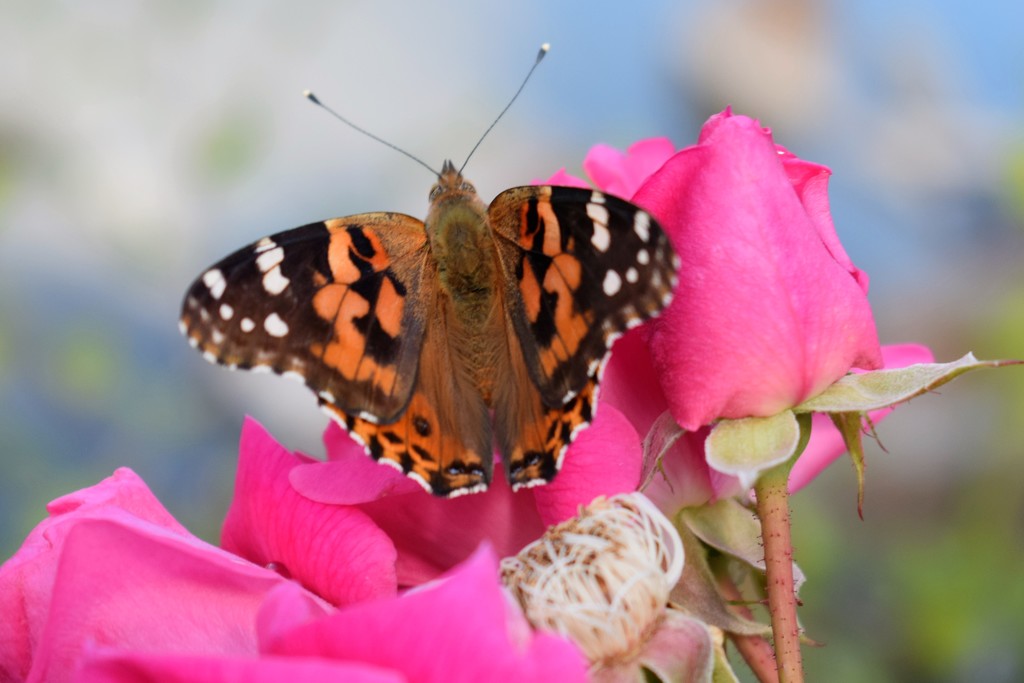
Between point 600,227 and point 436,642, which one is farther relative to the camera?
point 600,227

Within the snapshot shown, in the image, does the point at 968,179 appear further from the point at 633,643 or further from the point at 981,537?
the point at 633,643

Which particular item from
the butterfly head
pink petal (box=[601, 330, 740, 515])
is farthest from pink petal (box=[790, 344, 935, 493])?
the butterfly head

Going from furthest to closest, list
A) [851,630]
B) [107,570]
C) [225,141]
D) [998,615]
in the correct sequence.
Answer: [225,141]
[851,630]
[998,615]
[107,570]

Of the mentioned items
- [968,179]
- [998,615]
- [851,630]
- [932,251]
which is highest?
[968,179]

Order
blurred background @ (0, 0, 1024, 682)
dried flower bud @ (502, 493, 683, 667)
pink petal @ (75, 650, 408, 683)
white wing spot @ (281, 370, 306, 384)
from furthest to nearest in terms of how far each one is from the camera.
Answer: blurred background @ (0, 0, 1024, 682) < white wing spot @ (281, 370, 306, 384) < dried flower bud @ (502, 493, 683, 667) < pink petal @ (75, 650, 408, 683)

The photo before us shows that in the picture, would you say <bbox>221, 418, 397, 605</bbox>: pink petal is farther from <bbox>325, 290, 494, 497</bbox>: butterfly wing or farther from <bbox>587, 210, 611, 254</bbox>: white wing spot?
<bbox>587, 210, 611, 254</bbox>: white wing spot

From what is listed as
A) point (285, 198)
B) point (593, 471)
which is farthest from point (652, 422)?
point (285, 198)

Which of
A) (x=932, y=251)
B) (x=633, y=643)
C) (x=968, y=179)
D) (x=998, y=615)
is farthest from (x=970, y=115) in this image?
(x=633, y=643)

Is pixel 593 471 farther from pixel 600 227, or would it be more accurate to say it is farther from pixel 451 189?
pixel 451 189
